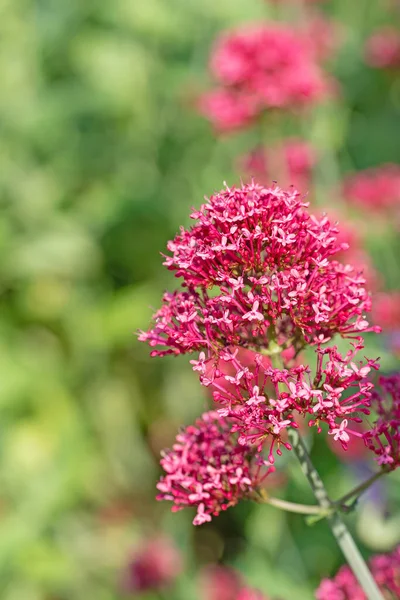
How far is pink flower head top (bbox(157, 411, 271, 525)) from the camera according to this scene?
123 centimetres

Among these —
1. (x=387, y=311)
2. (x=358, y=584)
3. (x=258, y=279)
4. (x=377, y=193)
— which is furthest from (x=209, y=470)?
(x=377, y=193)

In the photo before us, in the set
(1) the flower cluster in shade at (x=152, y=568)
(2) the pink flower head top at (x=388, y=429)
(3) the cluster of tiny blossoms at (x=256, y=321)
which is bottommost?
(2) the pink flower head top at (x=388, y=429)

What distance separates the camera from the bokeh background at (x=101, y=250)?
3412 millimetres

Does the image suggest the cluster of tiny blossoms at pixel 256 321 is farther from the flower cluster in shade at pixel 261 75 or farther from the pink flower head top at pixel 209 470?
the flower cluster in shade at pixel 261 75

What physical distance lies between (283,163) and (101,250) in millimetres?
1438

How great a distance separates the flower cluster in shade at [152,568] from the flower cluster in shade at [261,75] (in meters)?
1.60

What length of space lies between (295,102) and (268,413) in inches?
80.7

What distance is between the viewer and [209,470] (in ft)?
4.05

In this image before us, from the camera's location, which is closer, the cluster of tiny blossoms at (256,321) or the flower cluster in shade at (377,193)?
the cluster of tiny blossoms at (256,321)

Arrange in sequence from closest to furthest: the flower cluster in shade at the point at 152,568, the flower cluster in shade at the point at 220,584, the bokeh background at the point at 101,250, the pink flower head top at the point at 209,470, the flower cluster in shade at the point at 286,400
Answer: the flower cluster in shade at the point at 286,400
the pink flower head top at the point at 209,470
the flower cluster in shade at the point at 220,584
the flower cluster in shade at the point at 152,568
the bokeh background at the point at 101,250

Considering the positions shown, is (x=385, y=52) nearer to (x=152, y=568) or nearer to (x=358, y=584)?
(x=152, y=568)

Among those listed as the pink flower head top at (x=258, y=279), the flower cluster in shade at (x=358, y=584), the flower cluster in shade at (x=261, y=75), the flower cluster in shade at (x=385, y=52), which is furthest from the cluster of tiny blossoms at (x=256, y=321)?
the flower cluster in shade at (x=385, y=52)

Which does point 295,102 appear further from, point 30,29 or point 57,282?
point 30,29

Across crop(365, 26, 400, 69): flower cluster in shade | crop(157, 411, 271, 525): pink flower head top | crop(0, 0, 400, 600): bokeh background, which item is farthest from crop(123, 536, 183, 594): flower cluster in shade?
crop(365, 26, 400, 69): flower cluster in shade
